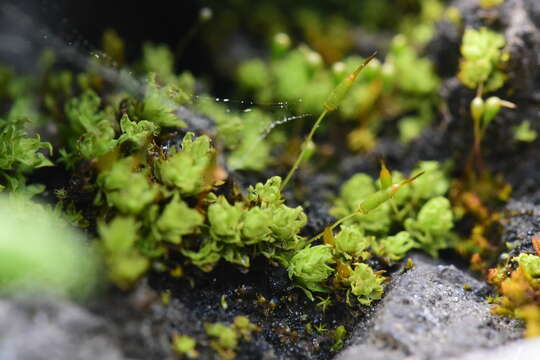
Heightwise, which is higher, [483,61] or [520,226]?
[483,61]

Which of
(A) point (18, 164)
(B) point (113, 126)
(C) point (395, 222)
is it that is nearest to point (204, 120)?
(B) point (113, 126)

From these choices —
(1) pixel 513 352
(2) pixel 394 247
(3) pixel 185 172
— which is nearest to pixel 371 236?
(2) pixel 394 247

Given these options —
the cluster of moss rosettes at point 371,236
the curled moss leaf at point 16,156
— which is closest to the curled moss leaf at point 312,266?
the cluster of moss rosettes at point 371,236

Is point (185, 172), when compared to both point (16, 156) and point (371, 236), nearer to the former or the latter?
point (16, 156)

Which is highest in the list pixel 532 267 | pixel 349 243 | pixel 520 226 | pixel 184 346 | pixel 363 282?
pixel 520 226

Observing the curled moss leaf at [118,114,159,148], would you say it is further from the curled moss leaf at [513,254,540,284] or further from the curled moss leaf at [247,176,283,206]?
the curled moss leaf at [513,254,540,284]
